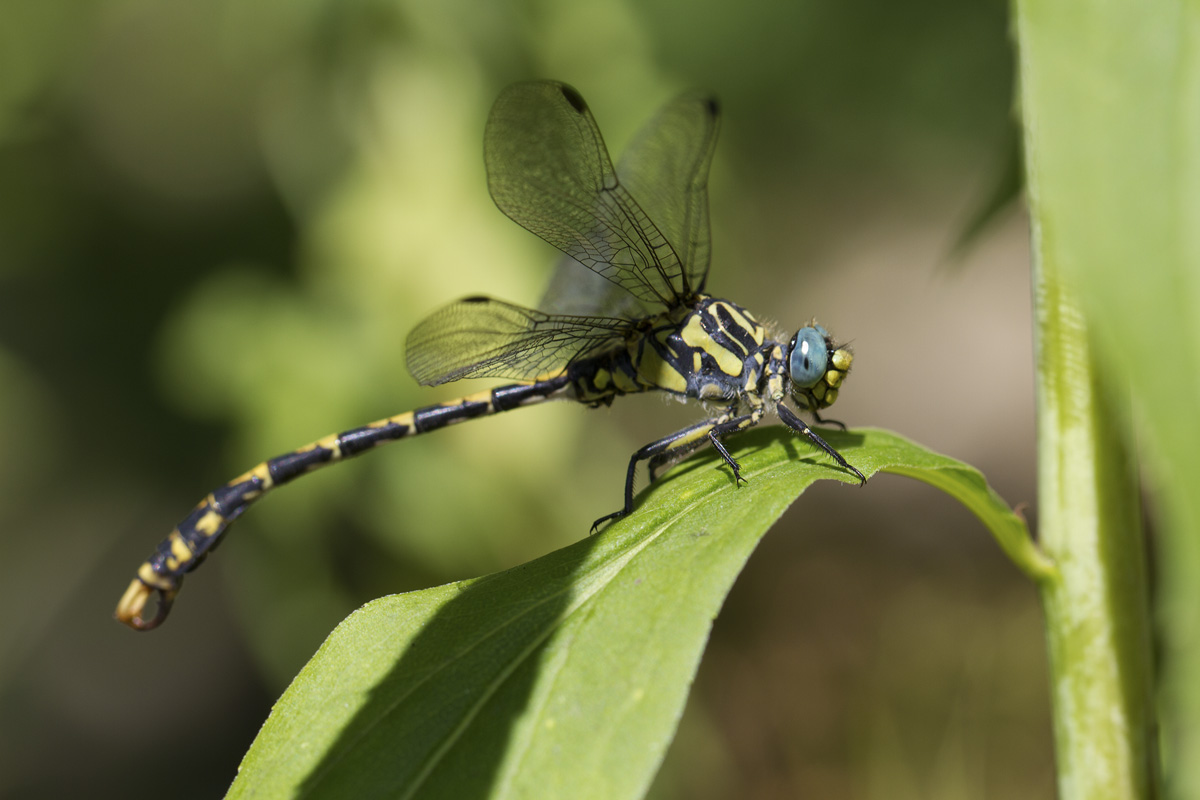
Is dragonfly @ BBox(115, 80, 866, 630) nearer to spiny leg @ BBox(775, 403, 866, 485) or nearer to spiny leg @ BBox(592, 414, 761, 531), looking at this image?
spiny leg @ BBox(592, 414, 761, 531)

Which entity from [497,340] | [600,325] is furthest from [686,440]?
[497,340]

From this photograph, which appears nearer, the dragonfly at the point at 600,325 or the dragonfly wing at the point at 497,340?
the dragonfly at the point at 600,325

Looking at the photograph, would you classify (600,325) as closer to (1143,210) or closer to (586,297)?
(586,297)

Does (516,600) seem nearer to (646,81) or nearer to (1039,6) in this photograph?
(1039,6)

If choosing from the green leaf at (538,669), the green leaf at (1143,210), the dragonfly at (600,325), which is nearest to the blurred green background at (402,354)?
the dragonfly at (600,325)

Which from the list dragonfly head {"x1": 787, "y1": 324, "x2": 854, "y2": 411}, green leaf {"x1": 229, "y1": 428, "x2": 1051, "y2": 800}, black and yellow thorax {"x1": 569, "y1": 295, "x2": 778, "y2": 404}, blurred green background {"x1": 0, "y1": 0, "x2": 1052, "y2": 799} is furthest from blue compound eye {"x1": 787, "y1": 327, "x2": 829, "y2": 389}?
green leaf {"x1": 229, "y1": 428, "x2": 1051, "y2": 800}

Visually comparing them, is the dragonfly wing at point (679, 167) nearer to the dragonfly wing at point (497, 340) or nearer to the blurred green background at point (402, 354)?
the dragonfly wing at point (497, 340)
